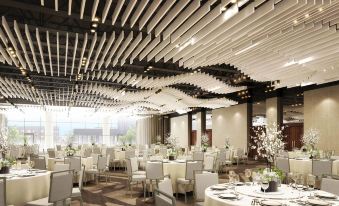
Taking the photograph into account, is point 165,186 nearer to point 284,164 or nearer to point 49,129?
point 284,164

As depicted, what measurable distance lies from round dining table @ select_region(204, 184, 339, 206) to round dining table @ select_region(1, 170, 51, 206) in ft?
10.6

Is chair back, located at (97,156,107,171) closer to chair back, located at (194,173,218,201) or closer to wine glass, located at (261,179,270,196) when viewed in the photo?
chair back, located at (194,173,218,201)

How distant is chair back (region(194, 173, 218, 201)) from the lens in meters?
5.01

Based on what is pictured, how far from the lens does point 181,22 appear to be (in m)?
5.89

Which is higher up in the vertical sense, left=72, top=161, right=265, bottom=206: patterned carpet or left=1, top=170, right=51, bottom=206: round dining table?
left=1, top=170, right=51, bottom=206: round dining table

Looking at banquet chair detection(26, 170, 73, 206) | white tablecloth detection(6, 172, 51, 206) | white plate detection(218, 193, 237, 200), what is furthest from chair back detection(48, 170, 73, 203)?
white plate detection(218, 193, 237, 200)

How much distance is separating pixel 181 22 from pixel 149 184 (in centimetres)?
416

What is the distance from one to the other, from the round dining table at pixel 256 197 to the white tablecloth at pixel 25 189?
3.23 metres

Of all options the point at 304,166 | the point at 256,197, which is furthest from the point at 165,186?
the point at 304,166

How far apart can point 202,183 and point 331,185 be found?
5.86ft

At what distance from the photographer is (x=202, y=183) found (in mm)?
5082

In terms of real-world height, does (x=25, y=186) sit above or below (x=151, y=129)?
below

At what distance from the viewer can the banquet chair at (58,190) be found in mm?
4934

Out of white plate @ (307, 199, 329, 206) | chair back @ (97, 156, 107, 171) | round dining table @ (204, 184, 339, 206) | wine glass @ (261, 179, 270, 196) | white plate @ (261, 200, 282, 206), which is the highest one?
wine glass @ (261, 179, 270, 196)
